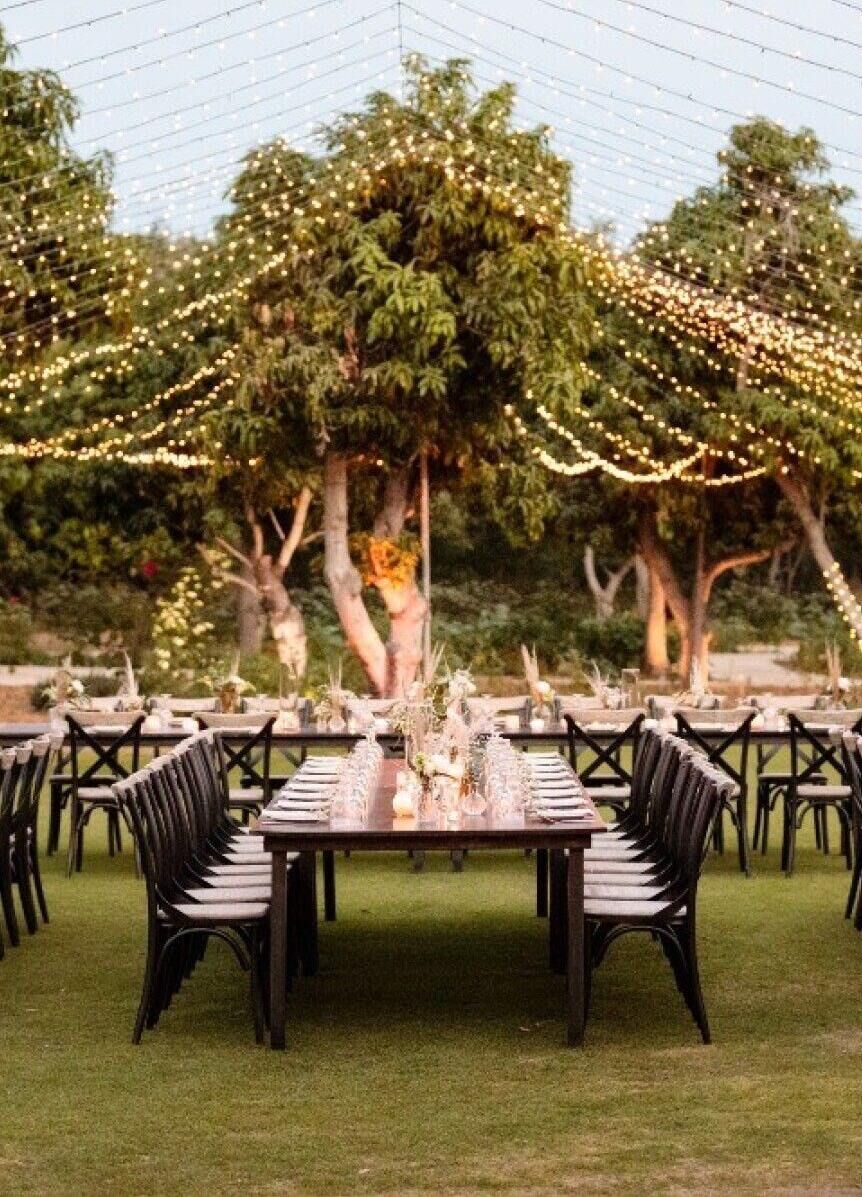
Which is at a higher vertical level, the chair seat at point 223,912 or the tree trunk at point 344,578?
the tree trunk at point 344,578

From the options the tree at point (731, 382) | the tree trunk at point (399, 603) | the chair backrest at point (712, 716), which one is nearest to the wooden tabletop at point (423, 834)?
the chair backrest at point (712, 716)

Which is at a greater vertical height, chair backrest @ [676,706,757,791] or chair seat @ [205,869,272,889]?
chair backrest @ [676,706,757,791]

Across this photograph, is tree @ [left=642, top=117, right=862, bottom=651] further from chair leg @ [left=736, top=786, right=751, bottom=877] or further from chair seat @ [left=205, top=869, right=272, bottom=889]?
chair seat @ [left=205, top=869, right=272, bottom=889]

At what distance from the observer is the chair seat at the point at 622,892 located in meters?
7.12

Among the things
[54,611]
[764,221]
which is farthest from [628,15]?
[54,611]

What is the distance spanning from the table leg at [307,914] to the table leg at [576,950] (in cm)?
157

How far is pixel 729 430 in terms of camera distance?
22719 mm

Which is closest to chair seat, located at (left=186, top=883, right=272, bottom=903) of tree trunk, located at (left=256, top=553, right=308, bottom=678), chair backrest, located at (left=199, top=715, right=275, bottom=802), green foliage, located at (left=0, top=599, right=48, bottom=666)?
chair backrest, located at (left=199, top=715, right=275, bottom=802)

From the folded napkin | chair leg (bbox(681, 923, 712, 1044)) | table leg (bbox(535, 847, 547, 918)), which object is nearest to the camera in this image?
chair leg (bbox(681, 923, 712, 1044))

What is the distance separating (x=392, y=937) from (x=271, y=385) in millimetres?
10432

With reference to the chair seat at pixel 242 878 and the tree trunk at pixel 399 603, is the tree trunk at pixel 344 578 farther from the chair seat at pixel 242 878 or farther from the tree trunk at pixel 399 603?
the chair seat at pixel 242 878

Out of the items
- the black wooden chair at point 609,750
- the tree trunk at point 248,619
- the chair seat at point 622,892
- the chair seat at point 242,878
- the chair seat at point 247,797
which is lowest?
the chair seat at point 247,797

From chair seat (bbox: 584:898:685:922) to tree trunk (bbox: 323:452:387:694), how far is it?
12.6 meters

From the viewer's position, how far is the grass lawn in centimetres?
525
